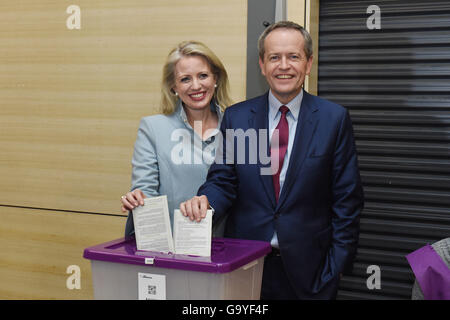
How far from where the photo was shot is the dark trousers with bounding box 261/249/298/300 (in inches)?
92.1

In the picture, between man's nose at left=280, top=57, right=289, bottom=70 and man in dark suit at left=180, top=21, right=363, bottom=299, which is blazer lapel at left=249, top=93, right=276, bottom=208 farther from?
man's nose at left=280, top=57, right=289, bottom=70

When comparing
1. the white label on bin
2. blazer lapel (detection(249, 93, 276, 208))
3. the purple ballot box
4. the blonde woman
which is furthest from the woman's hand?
blazer lapel (detection(249, 93, 276, 208))

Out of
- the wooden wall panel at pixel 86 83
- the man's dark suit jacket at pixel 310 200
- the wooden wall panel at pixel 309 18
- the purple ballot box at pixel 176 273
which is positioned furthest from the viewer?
the wooden wall panel at pixel 86 83

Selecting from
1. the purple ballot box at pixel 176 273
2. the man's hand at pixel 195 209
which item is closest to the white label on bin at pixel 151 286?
the purple ballot box at pixel 176 273

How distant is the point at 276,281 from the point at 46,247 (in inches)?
71.6

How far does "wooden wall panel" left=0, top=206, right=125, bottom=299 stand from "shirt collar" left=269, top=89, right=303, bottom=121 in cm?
137

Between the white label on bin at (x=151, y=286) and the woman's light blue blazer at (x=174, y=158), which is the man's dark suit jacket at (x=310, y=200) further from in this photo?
the white label on bin at (x=151, y=286)

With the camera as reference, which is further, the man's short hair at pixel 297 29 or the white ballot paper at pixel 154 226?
the man's short hair at pixel 297 29

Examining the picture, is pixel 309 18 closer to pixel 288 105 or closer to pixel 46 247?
pixel 288 105

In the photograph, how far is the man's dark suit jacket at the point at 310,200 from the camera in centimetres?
224

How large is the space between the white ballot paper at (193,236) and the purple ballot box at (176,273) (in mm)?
34

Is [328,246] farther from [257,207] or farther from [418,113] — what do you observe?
[418,113]

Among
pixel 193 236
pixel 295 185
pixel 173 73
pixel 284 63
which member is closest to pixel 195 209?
pixel 193 236
